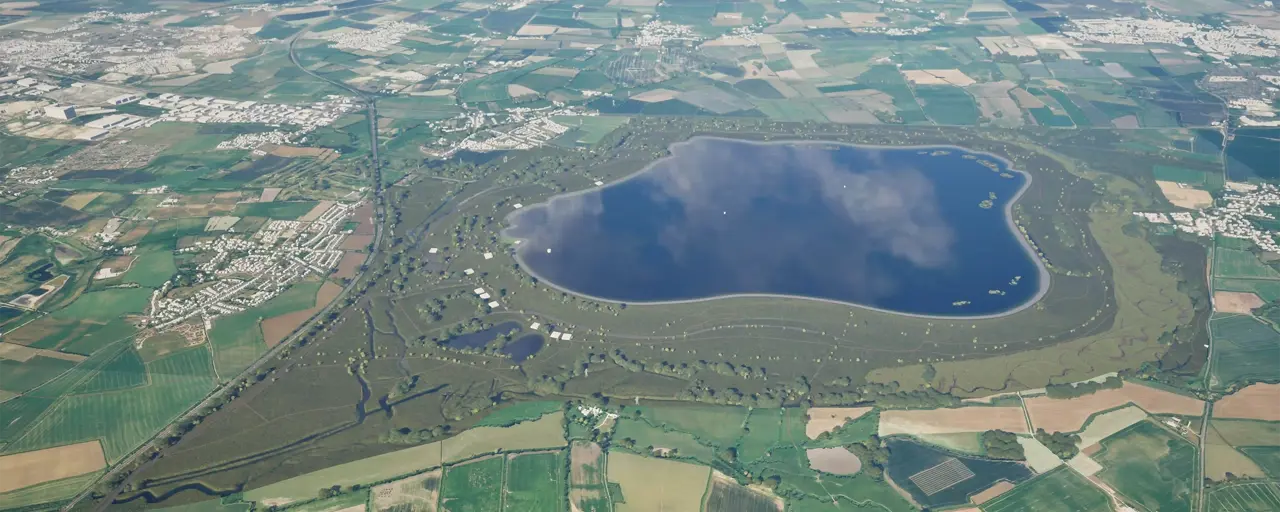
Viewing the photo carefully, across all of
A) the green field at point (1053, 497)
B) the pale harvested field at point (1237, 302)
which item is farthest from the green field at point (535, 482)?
the pale harvested field at point (1237, 302)

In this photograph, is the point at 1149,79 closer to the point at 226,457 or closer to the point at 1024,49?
the point at 1024,49

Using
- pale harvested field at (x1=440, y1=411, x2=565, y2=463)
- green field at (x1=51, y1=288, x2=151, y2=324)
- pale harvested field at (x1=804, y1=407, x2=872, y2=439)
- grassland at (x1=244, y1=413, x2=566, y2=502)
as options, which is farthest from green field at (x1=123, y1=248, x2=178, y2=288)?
pale harvested field at (x1=804, y1=407, x2=872, y2=439)

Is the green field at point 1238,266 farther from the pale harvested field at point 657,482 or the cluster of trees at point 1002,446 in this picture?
the pale harvested field at point 657,482

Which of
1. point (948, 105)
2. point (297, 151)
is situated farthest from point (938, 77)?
point (297, 151)

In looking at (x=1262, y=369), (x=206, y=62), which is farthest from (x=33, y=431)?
(x=206, y=62)

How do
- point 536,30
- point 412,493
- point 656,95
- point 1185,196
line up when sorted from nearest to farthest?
1. point 412,493
2. point 1185,196
3. point 656,95
4. point 536,30

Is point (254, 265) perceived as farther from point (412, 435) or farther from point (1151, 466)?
point (1151, 466)

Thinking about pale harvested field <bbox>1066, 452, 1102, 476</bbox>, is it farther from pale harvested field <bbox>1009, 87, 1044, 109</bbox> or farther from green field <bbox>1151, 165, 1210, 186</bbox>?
pale harvested field <bbox>1009, 87, 1044, 109</bbox>
